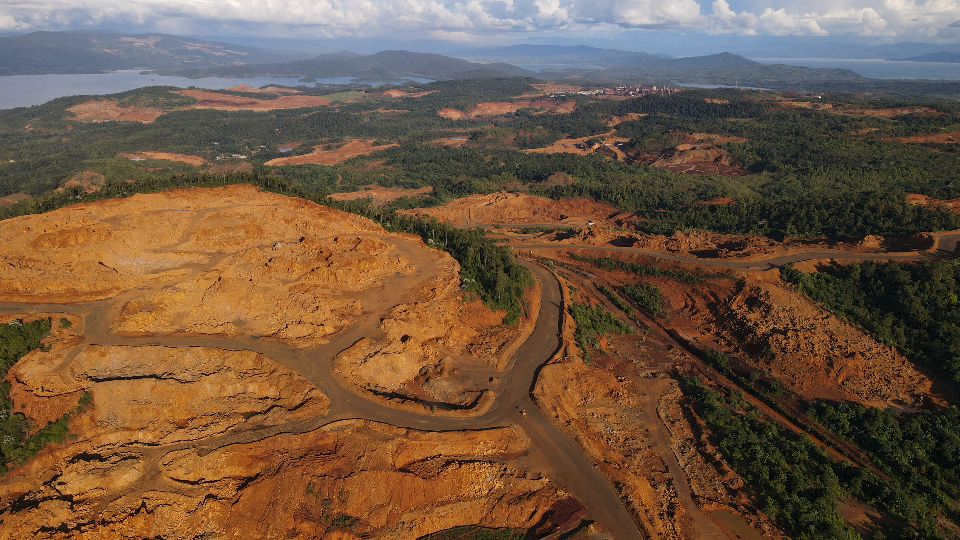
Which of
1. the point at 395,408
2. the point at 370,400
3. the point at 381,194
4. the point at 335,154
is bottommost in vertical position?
the point at 395,408

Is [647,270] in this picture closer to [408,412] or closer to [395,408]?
[408,412]

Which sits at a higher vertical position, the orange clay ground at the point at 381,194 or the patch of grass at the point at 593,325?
the orange clay ground at the point at 381,194

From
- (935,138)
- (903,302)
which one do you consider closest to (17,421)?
(903,302)

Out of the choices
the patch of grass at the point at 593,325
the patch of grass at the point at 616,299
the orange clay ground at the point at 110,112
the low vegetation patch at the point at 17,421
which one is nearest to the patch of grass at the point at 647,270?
the patch of grass at the point at 616,299

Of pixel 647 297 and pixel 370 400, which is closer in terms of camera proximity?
pixel 370 400

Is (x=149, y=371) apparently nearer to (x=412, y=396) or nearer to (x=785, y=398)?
(x=412, y=396)

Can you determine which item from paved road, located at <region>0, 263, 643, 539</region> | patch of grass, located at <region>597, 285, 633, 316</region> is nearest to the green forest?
patch of grass, located at <region>597, 285, 633, 316</region>

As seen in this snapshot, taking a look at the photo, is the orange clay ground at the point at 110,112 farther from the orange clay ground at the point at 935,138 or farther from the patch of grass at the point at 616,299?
the orange clay ground at the point at 935,138

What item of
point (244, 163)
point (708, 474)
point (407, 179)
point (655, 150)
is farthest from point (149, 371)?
point (655, 150)
